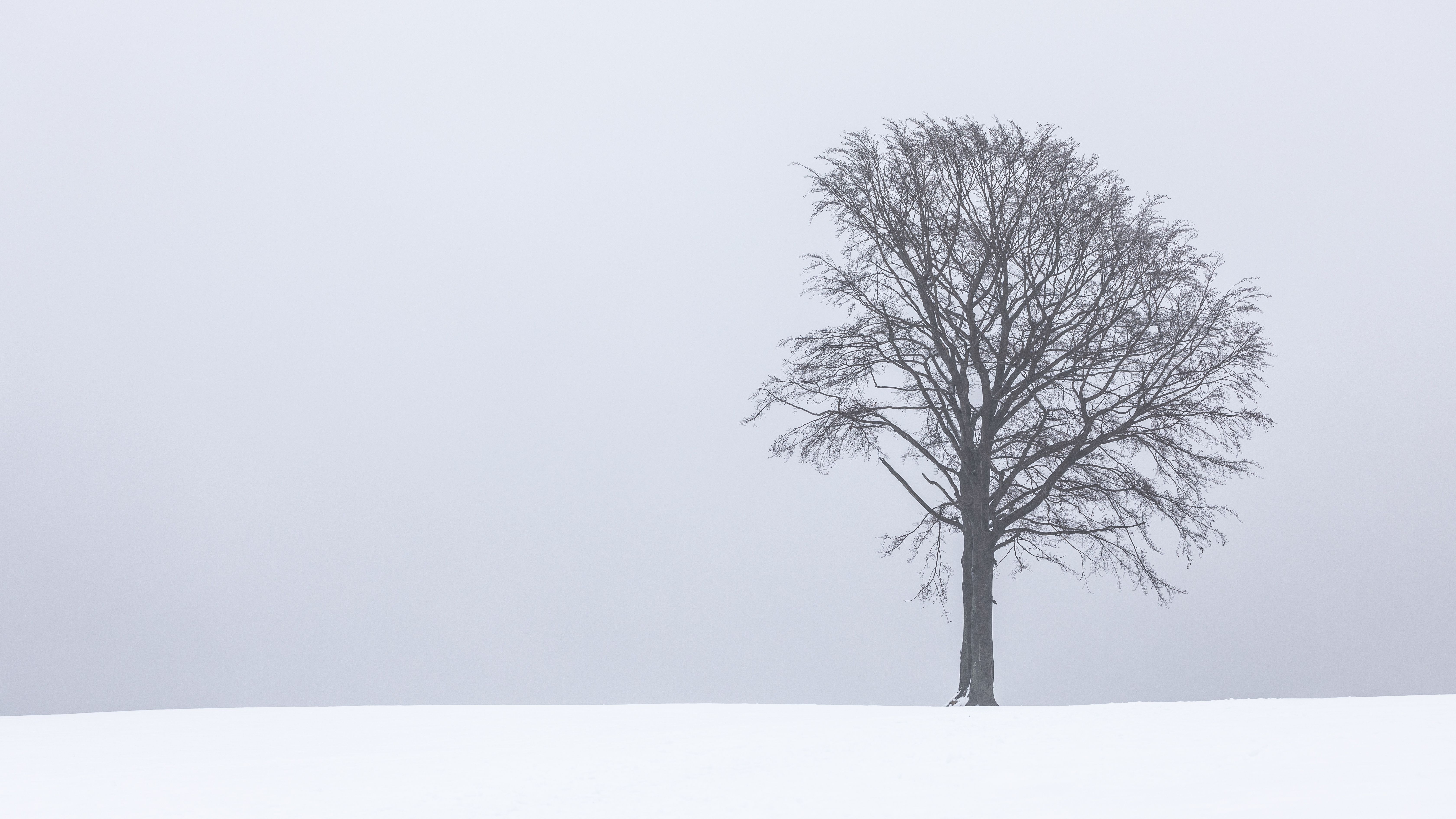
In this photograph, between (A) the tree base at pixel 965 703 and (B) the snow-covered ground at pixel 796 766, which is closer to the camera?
(B) the snow-covered ground at pixel 796 766

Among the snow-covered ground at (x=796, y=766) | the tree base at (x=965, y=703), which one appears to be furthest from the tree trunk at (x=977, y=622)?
the snow-covered ground at (x=796, y=766)

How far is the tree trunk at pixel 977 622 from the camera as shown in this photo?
17.3 metres

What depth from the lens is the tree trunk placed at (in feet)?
56.7

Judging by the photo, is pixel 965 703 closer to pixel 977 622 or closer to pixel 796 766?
pixel 977 622

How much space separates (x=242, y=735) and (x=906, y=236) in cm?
1191

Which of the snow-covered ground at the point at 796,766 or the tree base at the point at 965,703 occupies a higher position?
the tree base at the point at 965,703

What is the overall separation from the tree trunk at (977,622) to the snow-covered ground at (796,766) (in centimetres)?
379

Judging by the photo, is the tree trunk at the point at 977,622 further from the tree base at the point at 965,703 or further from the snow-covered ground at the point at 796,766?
the snow-covered ground at the point at 796,766

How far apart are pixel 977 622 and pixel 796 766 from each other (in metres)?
8.54

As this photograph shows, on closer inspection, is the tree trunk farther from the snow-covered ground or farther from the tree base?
the snow-covered ground

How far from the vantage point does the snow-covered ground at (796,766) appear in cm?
791

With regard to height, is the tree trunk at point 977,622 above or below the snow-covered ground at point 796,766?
above

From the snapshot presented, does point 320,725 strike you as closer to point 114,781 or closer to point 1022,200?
point 114,781

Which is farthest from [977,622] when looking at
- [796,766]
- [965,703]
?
[796,766]
